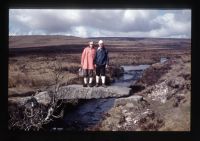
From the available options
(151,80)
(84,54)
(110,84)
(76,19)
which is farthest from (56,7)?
(151,80)

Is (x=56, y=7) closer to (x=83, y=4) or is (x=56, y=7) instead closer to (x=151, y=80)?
(x=83, y=4)

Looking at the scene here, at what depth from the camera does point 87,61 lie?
14.9 ft

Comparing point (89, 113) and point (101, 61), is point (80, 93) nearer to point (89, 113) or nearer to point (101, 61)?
point (89, 113)

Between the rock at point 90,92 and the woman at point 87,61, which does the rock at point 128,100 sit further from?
the woman at point 87,61

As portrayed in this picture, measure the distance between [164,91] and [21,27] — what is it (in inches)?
69.5

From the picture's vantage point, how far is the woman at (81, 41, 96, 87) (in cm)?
454

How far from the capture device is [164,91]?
14.9ft

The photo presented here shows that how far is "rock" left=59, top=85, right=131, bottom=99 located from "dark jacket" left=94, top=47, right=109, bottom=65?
0.97 ft

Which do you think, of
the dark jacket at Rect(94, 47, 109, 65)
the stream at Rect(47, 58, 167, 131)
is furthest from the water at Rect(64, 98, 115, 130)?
the dark jacket at Rect(94, 47, 109, 65)

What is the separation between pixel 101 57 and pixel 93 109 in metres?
0.59

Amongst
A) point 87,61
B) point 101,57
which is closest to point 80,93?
point 87,61

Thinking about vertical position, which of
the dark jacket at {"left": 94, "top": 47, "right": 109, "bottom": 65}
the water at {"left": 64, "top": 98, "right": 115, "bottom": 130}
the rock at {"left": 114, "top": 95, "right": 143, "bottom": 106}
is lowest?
the water at {"left": 64, "top": 98, "right": 115, "bottom": 130}

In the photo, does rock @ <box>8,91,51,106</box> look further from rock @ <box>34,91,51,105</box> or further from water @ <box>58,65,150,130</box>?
water @ <box>58,65,150,130</box>
